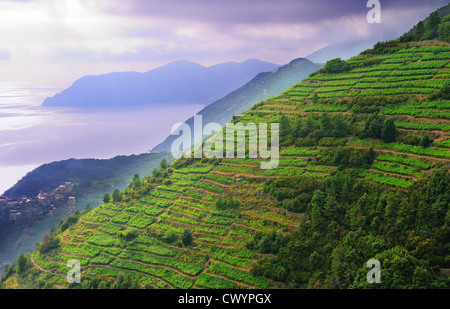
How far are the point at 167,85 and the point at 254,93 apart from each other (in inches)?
4120

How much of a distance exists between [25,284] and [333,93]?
114 ft

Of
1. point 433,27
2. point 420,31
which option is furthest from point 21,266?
point 433,27

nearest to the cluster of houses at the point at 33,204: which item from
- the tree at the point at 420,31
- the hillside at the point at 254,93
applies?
the hillside at the point at 254,93

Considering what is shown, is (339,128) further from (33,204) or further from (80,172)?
(80,172)

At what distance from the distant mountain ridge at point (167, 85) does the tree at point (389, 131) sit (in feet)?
463

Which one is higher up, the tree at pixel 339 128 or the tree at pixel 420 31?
the tree at pixel 420 31

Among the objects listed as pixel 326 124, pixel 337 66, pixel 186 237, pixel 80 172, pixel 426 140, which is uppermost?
pixel 337 66

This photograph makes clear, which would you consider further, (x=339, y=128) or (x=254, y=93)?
(x=254, y=93)

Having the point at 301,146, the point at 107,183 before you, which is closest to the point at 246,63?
the point at 107,183

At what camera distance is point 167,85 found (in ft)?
630

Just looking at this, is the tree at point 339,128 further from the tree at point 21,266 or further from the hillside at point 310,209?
the tree at point 21,266

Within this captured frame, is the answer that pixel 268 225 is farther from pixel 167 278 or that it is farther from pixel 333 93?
pixel 333 93

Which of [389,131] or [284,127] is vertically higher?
[284,127]

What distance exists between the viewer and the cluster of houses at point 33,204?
5025 cm
